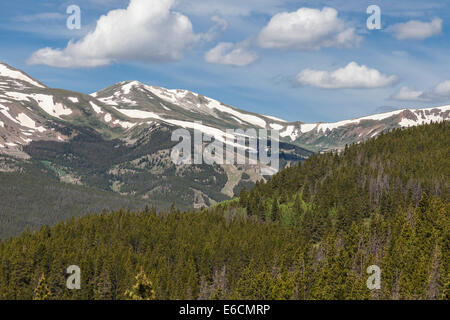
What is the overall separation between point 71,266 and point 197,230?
54.4 metres

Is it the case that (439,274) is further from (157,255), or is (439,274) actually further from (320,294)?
(157,255)

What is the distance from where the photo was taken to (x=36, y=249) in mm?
172250

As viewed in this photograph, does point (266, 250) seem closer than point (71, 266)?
No

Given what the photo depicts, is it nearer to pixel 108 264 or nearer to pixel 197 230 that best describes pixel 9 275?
pixel 108 264
